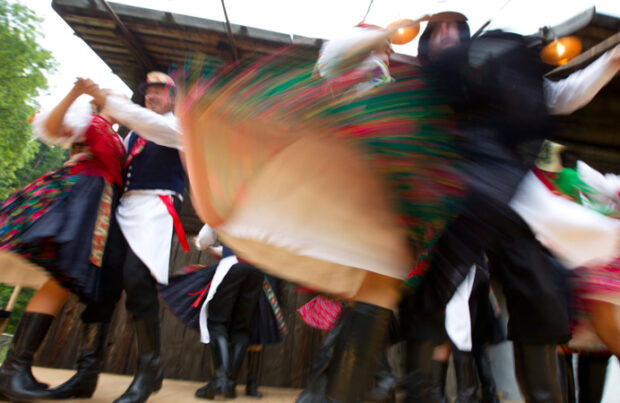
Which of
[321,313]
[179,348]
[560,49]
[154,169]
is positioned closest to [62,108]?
[154,169]

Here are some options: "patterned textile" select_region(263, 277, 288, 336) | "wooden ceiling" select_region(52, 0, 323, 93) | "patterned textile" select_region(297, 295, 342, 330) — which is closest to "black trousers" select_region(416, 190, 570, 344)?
"patterned textile" select_region(297, 295, 342, 330)

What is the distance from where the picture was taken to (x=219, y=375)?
2.35 meters

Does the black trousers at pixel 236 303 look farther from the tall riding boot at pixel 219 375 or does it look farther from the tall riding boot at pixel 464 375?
the tall riding boot at pixel 464 375

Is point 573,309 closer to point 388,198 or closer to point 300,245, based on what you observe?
point 388,198

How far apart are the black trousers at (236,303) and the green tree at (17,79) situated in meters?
16.4

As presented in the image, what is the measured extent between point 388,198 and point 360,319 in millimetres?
283

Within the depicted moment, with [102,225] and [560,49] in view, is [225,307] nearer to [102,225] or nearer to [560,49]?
[102,225]

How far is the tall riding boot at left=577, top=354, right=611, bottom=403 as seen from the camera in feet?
6.19

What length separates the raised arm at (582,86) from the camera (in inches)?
47.7

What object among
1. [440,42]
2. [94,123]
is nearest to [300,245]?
[440,42]

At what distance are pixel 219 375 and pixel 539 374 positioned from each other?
5.84 feet

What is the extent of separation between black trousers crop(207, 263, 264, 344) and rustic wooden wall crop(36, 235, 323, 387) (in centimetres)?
100

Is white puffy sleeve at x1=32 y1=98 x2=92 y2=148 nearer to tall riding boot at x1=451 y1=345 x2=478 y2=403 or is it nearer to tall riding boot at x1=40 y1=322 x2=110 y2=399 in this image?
tall riding boot at x1=40 y1=322 x2=110 y2=399

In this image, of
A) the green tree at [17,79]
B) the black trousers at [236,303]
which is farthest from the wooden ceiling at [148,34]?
the green tree at [17,79]
